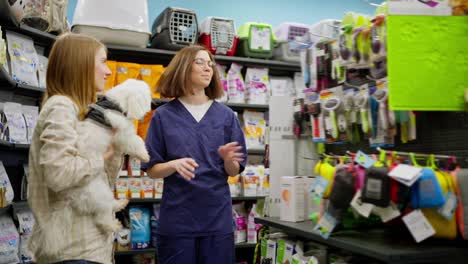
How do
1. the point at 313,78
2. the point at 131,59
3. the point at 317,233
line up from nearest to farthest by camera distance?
the point at 317,233, the point at 313,78, the point at 131,59

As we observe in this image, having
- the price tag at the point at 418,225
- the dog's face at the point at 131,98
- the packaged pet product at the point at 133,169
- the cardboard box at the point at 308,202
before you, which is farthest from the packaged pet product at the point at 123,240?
the price tag at the point at 418,225

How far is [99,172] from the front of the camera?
1.43 m

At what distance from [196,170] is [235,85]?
2238 millimetres

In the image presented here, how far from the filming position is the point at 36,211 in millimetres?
1399

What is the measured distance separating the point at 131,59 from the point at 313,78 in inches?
91.5

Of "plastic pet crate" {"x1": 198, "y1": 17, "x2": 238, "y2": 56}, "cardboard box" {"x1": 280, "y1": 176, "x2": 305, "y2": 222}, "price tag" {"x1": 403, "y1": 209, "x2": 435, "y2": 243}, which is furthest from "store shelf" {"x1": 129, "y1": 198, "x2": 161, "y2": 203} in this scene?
"price tag" {"x1": 403, "y1": 209, "x2": 435, "y2": 243}

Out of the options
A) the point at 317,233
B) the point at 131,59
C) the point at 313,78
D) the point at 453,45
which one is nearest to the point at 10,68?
the point at 131,59

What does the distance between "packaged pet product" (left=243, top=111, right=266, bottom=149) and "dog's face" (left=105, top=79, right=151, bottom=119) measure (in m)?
2.81

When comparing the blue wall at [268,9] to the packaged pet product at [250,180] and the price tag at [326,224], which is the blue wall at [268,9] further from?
the price tag at [326,224]

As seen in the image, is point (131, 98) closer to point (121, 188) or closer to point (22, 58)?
point (22, 58)

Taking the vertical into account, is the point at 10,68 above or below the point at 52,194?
above

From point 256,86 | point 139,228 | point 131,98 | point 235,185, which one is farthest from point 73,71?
point 256,86

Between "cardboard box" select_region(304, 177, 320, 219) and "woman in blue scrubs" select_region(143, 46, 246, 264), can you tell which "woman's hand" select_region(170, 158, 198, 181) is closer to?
"woman in blue scrubs" select_region(143, 46, 246, 264)

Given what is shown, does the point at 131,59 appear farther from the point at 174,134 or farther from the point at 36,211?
the point at 36,211
